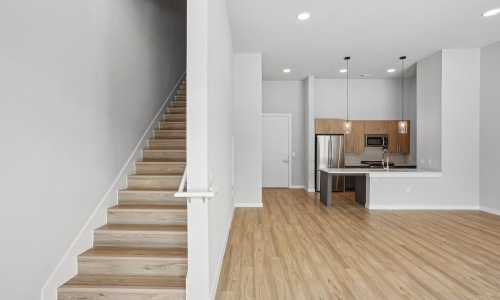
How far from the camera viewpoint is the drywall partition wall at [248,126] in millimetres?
5527

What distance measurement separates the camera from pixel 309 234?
382 centimetres

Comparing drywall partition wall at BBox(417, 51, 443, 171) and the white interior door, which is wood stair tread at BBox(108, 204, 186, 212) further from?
drywall partition wall at BBox(417, 51, 443, 171)

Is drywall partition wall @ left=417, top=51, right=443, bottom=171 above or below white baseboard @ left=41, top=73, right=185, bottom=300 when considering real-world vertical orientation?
above

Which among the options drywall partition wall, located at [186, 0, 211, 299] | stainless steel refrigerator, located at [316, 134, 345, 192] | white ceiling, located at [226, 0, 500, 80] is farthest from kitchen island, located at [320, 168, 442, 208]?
drywall partition wall, located at [186, 0, 211, 299]

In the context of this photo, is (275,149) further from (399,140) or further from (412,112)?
(412,112)

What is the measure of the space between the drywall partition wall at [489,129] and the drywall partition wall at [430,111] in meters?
0.77

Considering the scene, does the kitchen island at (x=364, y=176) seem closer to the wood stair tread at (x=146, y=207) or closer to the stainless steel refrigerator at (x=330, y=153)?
the stainless steel refrigerator at (x=330, y=153)

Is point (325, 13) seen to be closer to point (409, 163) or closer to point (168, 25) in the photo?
point (168, 25)

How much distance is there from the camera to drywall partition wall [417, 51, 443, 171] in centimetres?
545

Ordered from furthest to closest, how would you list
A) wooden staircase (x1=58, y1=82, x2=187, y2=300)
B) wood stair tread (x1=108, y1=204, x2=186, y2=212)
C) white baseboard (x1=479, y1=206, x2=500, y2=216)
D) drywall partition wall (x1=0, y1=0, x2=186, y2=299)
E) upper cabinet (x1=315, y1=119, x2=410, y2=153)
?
1. upper cabinet (x1=315, y1=119, x2=410, y2=153)
2. white baseboard (x1=479, y1=206, x2=500, y2=216)
3. wood stair tread (x1=108, y1=204, x2=186, y2=212)
4. wooden staircase (x1=58, y1=82, x2=187, y2=300)
5. drywall partition wall (x1=0, y1=0, x2=186, y2=299)

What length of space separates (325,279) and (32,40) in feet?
10.8

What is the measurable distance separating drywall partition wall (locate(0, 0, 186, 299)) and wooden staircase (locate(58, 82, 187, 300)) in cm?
27

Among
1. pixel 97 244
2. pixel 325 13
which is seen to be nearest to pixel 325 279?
pixel 97 244

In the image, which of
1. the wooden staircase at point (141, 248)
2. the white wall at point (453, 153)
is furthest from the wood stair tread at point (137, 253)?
the white wall at point (453, 153)
